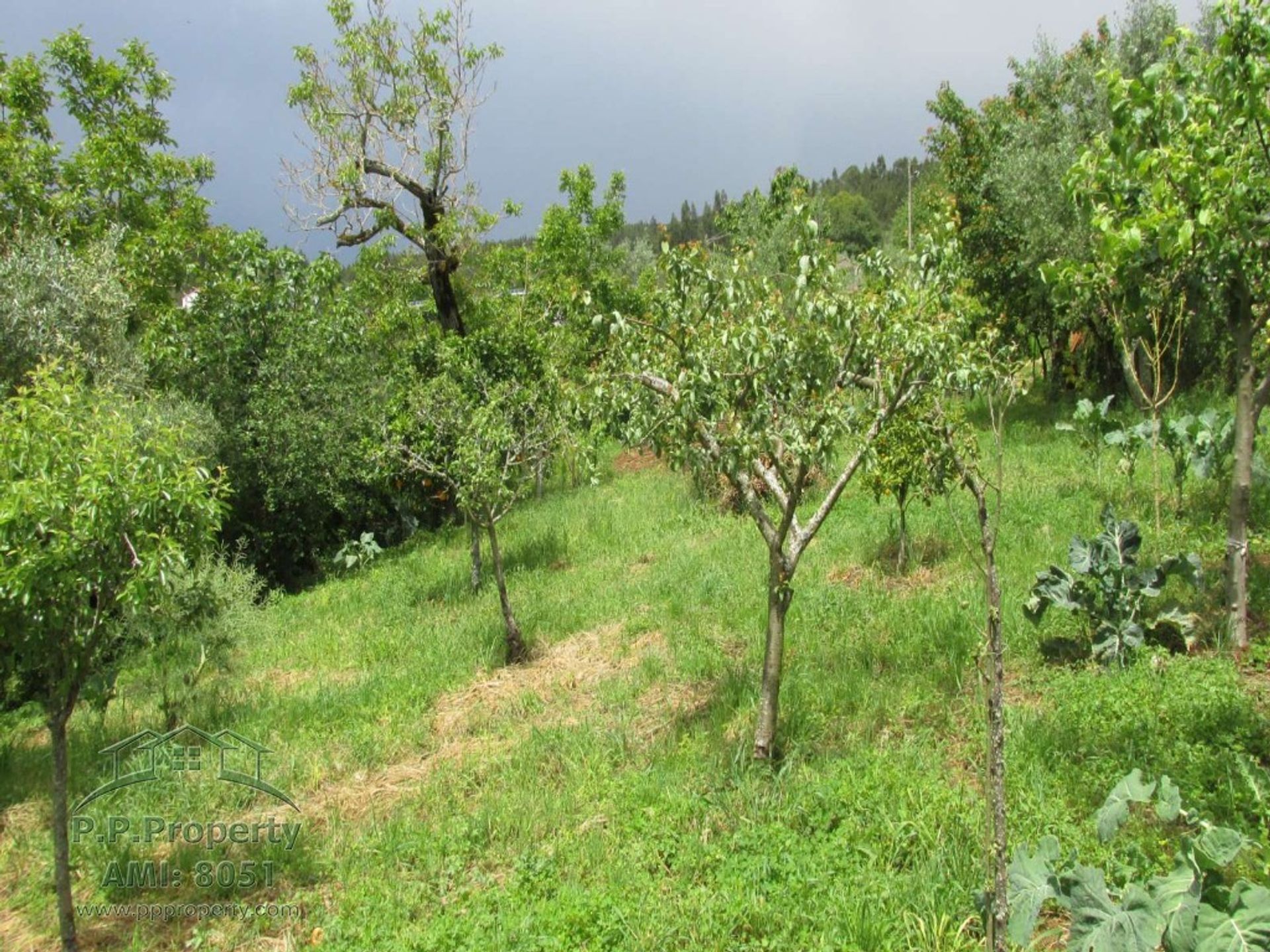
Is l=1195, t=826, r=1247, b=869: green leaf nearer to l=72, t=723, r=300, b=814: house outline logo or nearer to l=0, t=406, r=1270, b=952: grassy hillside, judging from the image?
l=0, t=406, r=1270, b=952: grassy hillside

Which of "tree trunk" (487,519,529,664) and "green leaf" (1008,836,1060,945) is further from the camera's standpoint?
"tree trunk" (487,519,529,664)

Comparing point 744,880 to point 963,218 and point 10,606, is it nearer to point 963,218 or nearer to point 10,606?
point 10,606

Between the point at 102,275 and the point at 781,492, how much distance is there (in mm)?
13232

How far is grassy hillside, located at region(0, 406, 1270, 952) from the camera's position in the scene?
437 cm

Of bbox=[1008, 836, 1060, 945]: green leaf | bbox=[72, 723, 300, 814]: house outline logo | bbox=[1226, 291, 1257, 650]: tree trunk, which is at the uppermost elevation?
bbox=[1226, 291, 1257, 650]: tree trunk

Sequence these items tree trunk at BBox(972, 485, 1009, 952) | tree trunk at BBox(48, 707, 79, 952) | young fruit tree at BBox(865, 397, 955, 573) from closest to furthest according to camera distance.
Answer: tree trunk at BBox(972, 485, 1009, 952), tree trunk at BBox(48, 707, 79, 952), young fruit tree at BBox(865, 397, 955, 573)

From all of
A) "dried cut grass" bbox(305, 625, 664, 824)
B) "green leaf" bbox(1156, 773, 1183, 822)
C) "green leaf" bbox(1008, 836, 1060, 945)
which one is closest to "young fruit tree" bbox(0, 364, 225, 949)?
"dried cut grass" bbox(305, 625, 664, 824)

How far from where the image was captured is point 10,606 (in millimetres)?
4434

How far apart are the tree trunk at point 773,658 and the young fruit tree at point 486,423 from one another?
3.76 meters

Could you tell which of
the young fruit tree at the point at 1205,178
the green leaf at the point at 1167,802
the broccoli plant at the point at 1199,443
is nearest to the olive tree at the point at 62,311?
the young fruit tree at the point at 1205,178

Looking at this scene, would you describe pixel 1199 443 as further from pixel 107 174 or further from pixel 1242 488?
pixel 107 174

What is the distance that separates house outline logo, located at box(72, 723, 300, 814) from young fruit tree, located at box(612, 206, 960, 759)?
13.9 feet

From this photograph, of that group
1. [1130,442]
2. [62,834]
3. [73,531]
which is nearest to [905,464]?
[1130,442]

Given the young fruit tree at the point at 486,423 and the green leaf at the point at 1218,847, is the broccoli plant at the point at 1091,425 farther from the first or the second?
the green leaf at the point at 1218,847
